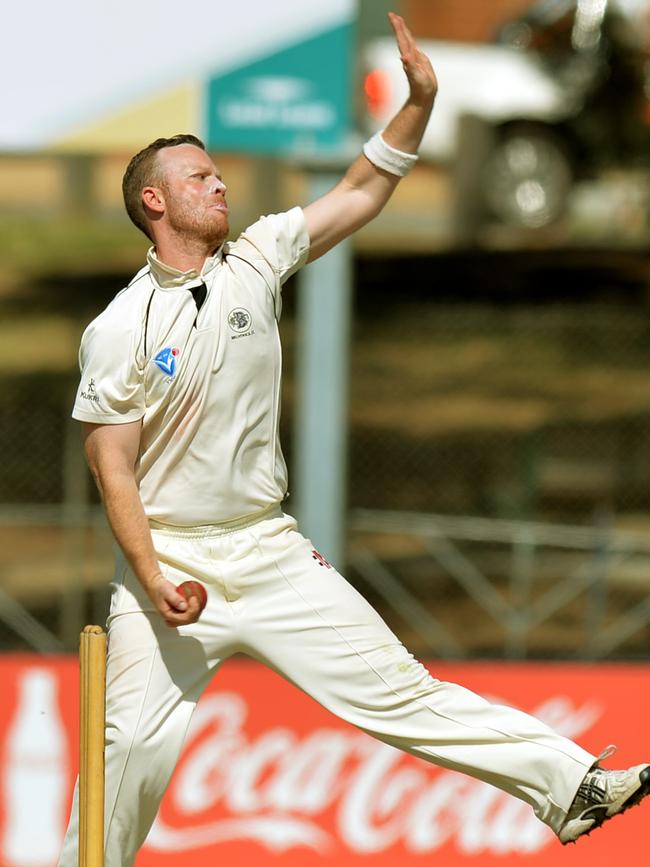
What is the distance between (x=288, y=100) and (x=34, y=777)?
355 cm

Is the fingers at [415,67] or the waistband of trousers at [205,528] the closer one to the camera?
the waistband of trousers at [205,528]

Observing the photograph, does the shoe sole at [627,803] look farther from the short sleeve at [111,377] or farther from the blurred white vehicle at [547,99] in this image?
the blurred white vehicle at [547,99]

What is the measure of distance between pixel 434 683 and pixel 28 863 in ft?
8.11

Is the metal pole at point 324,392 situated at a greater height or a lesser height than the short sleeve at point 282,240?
lesser

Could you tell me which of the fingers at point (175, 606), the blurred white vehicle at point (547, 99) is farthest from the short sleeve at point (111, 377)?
the blurred white vehicle at point (547, 99)

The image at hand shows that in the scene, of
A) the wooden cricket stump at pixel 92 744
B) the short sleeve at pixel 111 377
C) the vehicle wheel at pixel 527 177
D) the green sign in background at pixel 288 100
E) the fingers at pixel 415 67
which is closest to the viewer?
the wooden cricket stump at pixel 92 744

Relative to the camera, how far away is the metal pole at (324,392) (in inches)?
316

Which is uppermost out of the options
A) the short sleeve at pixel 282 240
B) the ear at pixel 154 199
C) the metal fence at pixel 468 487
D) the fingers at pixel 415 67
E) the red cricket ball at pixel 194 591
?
the fingers at pixel 415 67

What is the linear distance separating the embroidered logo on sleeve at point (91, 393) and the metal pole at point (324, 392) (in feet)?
13.6

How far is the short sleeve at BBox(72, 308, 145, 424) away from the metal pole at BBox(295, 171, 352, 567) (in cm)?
414

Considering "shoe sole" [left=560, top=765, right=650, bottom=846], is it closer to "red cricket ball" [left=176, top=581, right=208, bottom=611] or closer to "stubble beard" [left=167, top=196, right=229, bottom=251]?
"red cricket ball" [left=176, top=581, right=208, bottom=611]

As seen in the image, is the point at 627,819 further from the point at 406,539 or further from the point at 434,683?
the point at 406,539

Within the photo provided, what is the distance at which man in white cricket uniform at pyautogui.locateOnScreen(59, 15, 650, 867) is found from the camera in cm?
386

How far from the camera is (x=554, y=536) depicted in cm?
886
